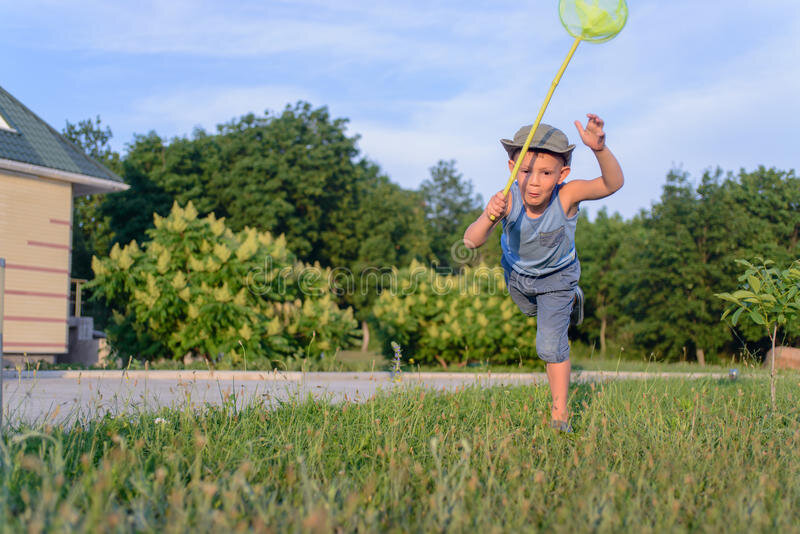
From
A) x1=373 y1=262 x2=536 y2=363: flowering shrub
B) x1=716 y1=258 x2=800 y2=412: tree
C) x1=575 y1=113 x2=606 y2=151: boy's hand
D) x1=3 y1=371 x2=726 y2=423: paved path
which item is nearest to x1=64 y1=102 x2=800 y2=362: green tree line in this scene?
x1=373 y1=262 x2=536 y2=363: flowering shrub

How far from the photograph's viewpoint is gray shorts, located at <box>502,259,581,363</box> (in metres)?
4.37

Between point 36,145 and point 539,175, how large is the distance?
38.6ft

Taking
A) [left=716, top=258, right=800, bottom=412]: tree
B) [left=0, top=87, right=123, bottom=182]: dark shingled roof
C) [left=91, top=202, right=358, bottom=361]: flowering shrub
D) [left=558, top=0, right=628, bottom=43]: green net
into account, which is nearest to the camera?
[left=558, top=0, right=628, bottom=43]: green net

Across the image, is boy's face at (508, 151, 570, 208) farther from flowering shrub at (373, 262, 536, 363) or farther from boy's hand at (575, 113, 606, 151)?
flowering shrub at (373, 262, 536, 363)

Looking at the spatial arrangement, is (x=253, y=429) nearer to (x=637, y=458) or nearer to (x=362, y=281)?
(x=637, y=458)

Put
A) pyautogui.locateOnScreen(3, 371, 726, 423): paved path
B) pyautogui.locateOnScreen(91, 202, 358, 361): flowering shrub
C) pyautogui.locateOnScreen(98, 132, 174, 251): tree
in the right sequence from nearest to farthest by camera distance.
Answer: pyautogui.locateOnScreen(3, 371, 726, 423): paved path, pyautogui.locateOnScreen(91, 202, 358, 361): flowering shrub, pyautogui.locateOnScreen(98, 132, 174, 251): tree

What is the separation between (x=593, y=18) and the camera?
3.53 metres

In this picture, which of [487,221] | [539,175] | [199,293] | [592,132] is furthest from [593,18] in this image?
[199,293]

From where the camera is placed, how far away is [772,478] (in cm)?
285

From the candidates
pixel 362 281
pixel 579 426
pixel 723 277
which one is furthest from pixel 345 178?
pixel 579 426

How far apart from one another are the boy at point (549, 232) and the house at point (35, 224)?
10.9m

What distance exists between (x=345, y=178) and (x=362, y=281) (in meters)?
5.90

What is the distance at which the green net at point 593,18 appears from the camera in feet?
11.6

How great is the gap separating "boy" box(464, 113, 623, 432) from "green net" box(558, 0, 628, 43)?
668 mm
